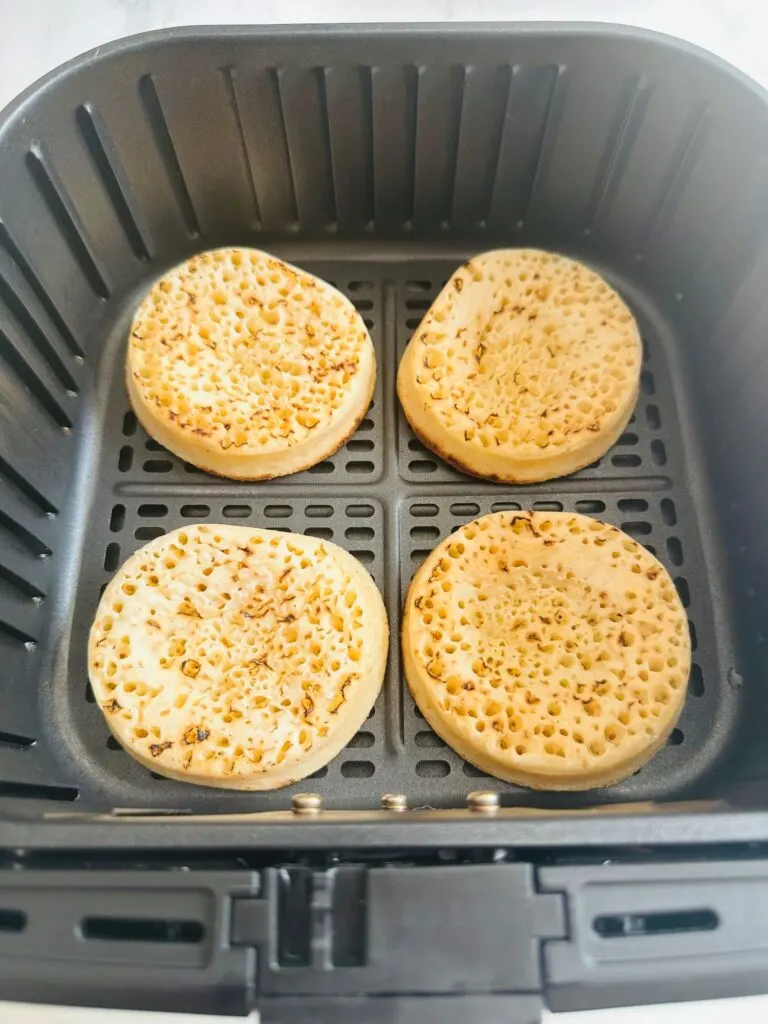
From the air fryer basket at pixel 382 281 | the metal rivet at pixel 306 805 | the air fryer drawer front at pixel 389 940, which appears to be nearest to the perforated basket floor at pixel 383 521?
the air fryer basket at pixel 382 281

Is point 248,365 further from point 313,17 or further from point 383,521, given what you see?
point 313,17

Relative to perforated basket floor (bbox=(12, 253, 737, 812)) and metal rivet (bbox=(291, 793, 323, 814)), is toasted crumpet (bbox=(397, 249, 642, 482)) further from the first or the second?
metal rivet (bbox=(291, 793, 323, 814))

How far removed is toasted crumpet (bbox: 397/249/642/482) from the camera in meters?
1.00

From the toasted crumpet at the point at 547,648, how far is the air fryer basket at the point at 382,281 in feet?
0.22

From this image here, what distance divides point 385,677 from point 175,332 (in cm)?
48

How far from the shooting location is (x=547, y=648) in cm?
90

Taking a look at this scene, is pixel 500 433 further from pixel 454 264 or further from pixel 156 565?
pixel 156 565

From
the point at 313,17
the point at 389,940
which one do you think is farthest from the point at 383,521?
the point at 313,17

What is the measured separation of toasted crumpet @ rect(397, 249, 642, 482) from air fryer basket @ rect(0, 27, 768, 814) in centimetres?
5

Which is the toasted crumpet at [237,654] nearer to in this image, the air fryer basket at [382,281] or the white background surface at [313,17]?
the air fryer basket at [382,281]

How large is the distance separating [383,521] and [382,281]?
0.35 metres

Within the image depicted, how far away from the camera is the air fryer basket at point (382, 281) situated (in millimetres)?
935

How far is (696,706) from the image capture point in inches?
37.6

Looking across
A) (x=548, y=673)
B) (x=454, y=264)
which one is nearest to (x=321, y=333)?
(x=454, y=264)
